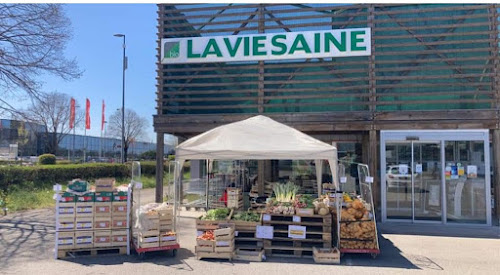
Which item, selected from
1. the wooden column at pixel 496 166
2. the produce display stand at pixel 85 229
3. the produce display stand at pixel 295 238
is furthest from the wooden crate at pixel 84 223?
the wooden column at pixel 496 166

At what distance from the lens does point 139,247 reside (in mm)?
6922

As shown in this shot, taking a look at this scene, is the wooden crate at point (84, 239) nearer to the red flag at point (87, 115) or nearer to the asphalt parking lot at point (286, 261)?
the asphalt parking lot at point (286, 261)

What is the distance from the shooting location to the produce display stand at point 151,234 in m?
6.95

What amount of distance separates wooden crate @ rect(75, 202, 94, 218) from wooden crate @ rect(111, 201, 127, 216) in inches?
15.8

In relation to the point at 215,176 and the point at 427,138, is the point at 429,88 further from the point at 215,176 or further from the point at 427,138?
the point at 215,176

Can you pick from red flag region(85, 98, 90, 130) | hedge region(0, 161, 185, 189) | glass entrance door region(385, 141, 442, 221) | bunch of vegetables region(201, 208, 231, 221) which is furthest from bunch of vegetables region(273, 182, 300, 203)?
red flag region(85, 98, 90, 130)

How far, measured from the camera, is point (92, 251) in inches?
277

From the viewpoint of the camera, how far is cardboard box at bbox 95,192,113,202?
724 centimetres

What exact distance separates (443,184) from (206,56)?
859 centimetres

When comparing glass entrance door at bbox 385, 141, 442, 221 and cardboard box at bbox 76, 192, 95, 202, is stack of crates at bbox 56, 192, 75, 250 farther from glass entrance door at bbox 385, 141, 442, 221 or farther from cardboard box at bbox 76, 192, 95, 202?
glass entrance door at bbox 385, 141, 442, 221

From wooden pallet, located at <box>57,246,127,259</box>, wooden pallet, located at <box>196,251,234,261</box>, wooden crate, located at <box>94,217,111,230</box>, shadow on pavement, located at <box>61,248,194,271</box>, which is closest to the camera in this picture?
shadow on pavement, located at <box>61,248,194,271</box>

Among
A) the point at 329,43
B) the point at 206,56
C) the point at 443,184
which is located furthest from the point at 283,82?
the point at 443,184

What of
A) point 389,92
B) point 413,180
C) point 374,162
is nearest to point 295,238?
point 374,162

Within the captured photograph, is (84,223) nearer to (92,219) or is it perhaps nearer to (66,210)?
(92,219)
